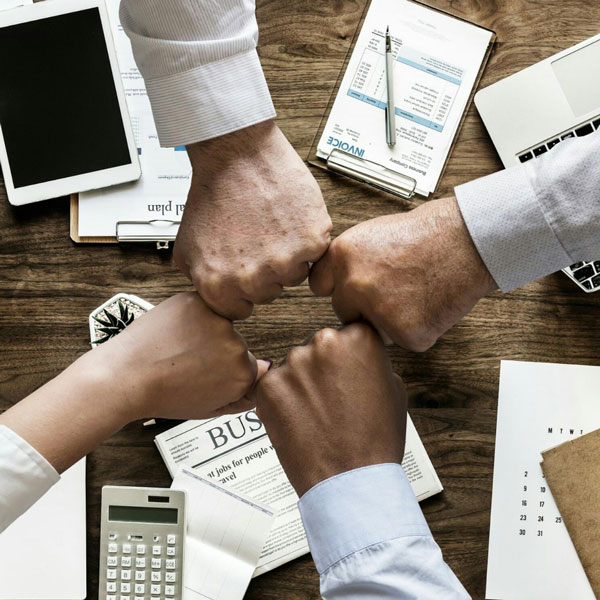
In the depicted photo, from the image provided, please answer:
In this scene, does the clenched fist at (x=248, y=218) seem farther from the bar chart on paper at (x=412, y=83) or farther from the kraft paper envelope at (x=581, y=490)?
the kraft paper envelope at (x=581, y=490)

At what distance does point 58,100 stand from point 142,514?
0.60 meters

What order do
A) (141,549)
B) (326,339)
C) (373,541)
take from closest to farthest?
(373,541) → (326,339) → (141,549)

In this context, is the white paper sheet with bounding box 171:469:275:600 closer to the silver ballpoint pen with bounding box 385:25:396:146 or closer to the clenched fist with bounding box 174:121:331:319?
the clenched fist with bounding box 174:121:331:319

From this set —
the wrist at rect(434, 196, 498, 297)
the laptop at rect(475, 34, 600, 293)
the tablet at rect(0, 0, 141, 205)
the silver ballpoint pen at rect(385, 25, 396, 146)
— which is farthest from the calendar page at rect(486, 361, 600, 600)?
the tablet at rect(0, 0, 141, 205)

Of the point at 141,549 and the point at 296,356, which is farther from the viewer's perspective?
the point at 141,549

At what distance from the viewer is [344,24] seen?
1.11 m

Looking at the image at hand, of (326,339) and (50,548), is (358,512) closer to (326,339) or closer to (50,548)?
(326,339)

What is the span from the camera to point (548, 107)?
3.47 ft

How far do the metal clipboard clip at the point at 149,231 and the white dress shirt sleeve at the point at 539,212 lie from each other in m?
0.43

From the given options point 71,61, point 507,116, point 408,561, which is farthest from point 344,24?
point 408,561

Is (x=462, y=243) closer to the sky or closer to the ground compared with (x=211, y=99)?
closer to the ground

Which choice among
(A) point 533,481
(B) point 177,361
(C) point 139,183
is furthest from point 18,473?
(A) point 533,481

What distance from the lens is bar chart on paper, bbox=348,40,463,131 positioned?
1.10 metres

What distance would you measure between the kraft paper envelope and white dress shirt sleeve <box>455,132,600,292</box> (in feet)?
1.05
